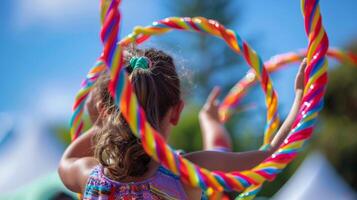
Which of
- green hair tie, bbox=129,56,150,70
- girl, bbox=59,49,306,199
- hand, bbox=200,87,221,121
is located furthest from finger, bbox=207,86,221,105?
green hair tie, bbox=129,56,150,70

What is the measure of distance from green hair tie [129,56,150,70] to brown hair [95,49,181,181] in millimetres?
20

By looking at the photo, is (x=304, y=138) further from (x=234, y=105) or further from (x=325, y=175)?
(x=325, y=175)

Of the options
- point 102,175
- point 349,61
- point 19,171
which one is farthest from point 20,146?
point 102,175

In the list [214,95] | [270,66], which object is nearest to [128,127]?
[214,95]

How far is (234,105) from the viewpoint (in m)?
4.95

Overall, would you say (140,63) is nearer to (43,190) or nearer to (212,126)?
(212,126)

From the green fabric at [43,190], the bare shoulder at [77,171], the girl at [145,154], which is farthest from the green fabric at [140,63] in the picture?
the green fabric at [43,190]

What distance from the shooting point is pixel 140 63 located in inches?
98.3

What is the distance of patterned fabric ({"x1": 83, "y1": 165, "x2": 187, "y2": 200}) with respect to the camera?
246 cm

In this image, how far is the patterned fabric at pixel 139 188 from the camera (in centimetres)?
246

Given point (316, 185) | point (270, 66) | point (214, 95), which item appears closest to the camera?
point (214, 95)

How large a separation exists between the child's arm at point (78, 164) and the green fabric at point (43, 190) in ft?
8.58

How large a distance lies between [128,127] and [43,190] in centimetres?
349

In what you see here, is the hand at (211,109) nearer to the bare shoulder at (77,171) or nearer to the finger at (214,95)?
the finger at (214,95)
